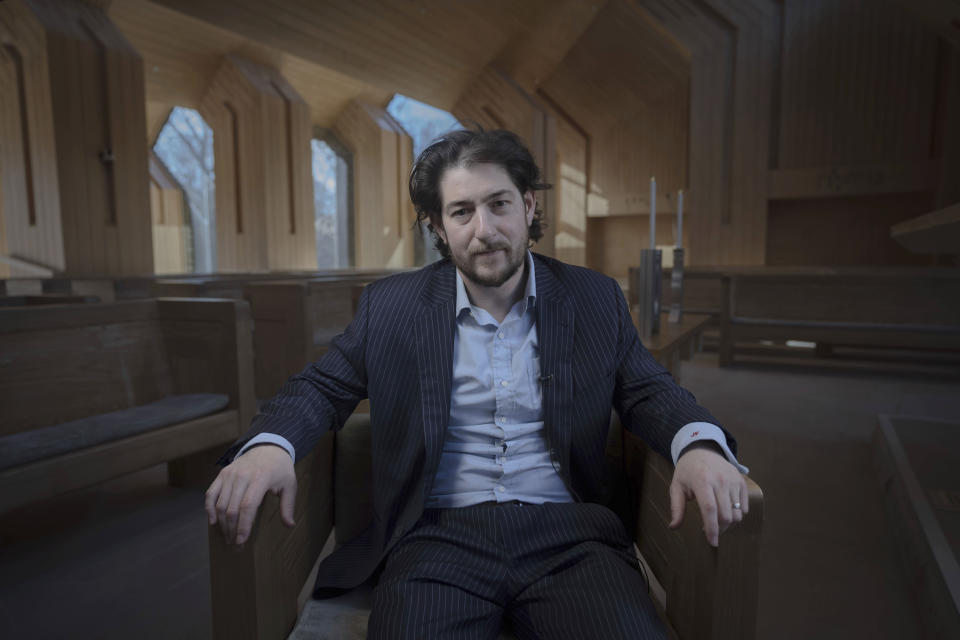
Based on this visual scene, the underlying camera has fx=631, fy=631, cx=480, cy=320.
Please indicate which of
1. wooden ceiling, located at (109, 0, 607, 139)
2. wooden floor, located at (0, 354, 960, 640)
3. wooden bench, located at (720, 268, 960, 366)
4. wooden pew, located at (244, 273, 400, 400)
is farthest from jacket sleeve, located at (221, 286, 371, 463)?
wooden ceiling, located at (109, 0, 607, 139)

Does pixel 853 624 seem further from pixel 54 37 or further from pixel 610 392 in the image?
pixel 54 37

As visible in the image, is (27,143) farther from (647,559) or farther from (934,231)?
(934,231)

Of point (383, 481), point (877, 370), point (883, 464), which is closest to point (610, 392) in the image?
point (383, 481)

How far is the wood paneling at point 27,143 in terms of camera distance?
6.26 m

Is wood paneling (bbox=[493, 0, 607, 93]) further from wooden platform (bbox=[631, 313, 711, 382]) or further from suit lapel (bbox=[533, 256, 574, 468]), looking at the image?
suit lapel (bbox=[533, 256, 574, 468])

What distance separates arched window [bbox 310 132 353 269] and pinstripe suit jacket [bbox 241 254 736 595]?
12015 mm

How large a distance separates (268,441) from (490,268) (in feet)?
1.84

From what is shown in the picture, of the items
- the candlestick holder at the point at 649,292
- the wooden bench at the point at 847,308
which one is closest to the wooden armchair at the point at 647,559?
the candlestick holder at the point at 649,292

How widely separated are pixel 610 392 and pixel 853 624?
1.15 metres

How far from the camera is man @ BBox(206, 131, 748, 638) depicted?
1063 mm

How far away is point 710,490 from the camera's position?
3.14 ft

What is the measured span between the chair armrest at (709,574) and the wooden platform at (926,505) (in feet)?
3.07

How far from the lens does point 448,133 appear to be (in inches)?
57.0

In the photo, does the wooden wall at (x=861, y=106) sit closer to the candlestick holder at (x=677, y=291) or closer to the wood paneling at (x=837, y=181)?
the wood paneling at (x=837, y=181)
